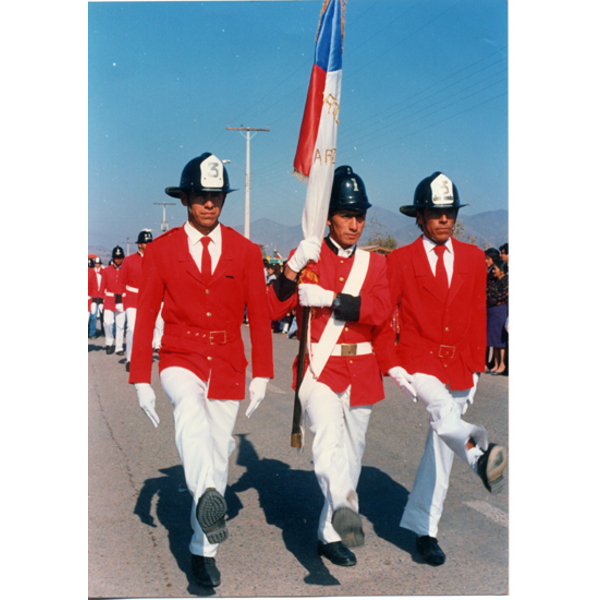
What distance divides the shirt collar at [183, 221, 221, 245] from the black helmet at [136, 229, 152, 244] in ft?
1.55

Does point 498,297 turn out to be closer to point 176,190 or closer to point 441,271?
point 441,271

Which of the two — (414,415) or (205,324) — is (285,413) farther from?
(205,324)

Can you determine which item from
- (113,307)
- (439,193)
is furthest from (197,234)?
(113,307)

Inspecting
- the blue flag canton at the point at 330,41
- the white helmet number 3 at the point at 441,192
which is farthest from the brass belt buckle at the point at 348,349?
the blue flag canton at the point at 330,41

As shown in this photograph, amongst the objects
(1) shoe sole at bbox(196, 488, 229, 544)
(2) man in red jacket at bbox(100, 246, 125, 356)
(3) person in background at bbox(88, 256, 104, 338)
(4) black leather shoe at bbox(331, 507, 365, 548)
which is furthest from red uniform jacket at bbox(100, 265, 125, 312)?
(4) black leather shoe at bbox(331, 507, 365, 548)

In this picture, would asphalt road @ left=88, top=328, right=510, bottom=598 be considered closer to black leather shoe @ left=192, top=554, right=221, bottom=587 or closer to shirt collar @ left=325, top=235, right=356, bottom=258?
black leather shoe @ left=192, top=554, right=221, bottom=587

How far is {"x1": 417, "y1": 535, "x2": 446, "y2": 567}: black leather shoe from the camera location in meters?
4.36

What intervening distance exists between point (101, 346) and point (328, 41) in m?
9.91

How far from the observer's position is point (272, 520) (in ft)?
16.0

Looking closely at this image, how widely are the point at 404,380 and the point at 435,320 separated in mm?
440

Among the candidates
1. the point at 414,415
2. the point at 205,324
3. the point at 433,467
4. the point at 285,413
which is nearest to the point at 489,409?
the point at 414,415

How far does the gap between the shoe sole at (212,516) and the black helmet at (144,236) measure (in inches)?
67.8

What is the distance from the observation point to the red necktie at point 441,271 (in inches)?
180

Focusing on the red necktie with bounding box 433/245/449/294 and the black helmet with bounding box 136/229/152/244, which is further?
the black helmet with bounding box 136/229/152/244
